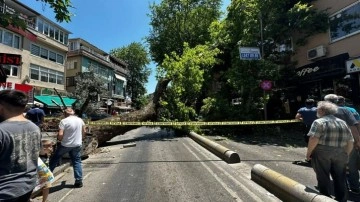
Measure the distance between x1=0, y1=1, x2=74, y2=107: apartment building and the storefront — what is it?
980 inches

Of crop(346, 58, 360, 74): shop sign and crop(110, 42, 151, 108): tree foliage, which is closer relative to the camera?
crop(346, 58, 360, 74): shop sign

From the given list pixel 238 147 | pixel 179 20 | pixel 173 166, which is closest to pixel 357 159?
pixel 173 166

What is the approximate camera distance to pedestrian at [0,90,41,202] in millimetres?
2848

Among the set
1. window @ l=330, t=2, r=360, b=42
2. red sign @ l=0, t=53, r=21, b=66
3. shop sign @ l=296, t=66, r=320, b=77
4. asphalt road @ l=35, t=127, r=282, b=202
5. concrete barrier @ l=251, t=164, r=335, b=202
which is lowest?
asphalt road @ l=35, t=127, r=282, b=202

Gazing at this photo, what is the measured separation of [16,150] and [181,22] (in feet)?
129

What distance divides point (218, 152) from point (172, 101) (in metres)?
8.98

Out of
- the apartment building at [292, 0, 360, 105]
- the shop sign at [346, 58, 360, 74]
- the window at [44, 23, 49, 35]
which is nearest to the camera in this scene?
the shop sign at [346, 58, 360, 74]

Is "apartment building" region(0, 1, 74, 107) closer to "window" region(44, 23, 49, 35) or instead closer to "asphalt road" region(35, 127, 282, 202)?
"window" region(44, 23, 49, 35)

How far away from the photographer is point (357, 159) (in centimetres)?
Answer: 573

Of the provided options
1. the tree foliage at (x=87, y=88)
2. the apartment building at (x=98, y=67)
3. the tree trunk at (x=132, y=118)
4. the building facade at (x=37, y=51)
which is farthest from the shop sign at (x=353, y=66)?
the apartment building at (x=98, y=67)

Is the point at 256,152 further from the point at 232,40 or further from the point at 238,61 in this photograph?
the point at 232,40

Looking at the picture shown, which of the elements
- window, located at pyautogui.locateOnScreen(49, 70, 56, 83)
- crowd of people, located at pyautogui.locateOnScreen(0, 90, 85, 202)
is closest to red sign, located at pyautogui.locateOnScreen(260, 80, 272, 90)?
crowd of people, located at pyautogui.locateOnScreen(0, 90, 85, 202)

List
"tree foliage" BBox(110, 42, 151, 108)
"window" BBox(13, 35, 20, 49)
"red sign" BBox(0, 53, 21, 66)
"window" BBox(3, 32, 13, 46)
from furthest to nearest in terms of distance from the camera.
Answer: "tree foliage" BBox(110, 42, 151, 108) < "window" BBox(13, 35, 20, 49) < "window" BBox(3, 32, 13, 46) < "red sign" BBox(0, 53, 21, 66)

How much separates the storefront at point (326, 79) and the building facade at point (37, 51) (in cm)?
2556
